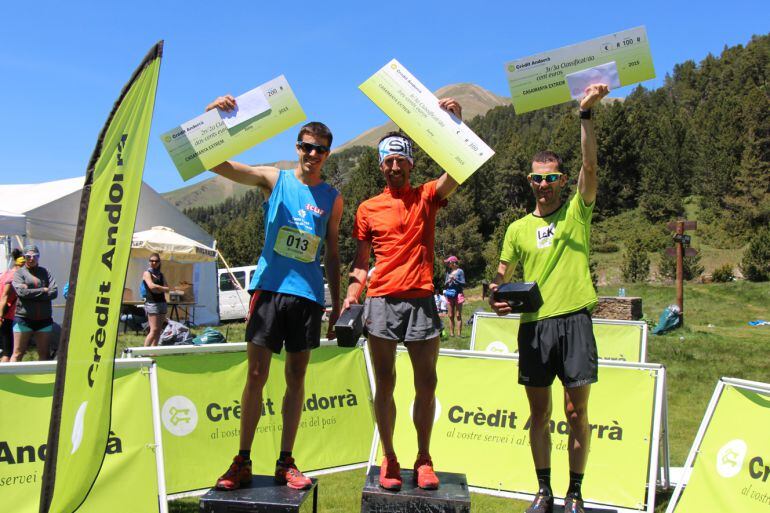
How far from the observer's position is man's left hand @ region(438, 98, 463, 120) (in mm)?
3389

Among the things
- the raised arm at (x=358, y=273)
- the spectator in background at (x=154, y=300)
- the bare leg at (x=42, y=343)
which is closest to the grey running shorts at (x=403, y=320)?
the raised arm at (x=358, y=273)

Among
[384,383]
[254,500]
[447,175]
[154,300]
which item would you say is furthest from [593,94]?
[154,300]

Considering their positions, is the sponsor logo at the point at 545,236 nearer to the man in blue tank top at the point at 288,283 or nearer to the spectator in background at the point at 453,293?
the man in blue tank top at the point at 288,283

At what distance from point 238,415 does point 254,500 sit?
5.82ft

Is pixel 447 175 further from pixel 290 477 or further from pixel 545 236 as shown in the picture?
pixel 290 477

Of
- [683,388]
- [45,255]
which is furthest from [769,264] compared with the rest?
[45,255]

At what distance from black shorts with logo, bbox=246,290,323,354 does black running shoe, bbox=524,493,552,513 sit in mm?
1627

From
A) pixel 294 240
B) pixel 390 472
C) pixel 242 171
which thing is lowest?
pixel 390 472

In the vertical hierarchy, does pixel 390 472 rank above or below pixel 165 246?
below

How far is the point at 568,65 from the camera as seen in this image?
A: 342cm

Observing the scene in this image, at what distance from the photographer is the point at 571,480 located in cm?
361

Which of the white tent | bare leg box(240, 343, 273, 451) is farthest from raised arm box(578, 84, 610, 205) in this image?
the white tent

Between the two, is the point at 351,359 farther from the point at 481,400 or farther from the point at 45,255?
the point at 45,255

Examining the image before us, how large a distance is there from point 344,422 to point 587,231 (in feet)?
9.10
